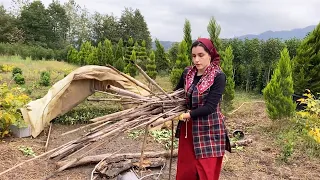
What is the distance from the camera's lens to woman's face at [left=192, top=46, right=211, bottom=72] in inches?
98.7

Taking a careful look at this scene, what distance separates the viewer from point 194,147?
2662 mm

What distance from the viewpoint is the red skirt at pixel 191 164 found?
2.65m

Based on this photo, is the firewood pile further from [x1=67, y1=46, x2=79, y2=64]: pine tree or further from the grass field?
[x1=67, y1=46, x2=79, y2=64]: pine tree

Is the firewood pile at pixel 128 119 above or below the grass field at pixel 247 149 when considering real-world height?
above

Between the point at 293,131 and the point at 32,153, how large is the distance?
4266mm

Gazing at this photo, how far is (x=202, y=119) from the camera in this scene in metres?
2.63

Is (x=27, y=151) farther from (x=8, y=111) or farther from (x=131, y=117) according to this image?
(x=131, y=117)

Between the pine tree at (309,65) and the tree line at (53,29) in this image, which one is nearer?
the pine tree at (309,65)

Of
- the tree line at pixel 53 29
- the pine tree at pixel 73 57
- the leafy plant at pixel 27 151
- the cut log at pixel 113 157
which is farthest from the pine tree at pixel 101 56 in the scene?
the cut log at pixel 113 157

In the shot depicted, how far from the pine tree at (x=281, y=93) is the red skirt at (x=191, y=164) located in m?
3.94

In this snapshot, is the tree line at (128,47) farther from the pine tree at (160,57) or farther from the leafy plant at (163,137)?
the leafy plant at (163,137)

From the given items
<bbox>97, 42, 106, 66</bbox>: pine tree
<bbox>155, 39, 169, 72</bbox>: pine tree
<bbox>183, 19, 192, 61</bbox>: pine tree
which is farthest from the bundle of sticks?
<bbox>155, 39, 169, 72</bbox>: pine tree

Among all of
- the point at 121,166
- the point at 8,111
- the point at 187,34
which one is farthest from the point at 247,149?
the point at 187,34

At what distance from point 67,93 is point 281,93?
4.06 m
